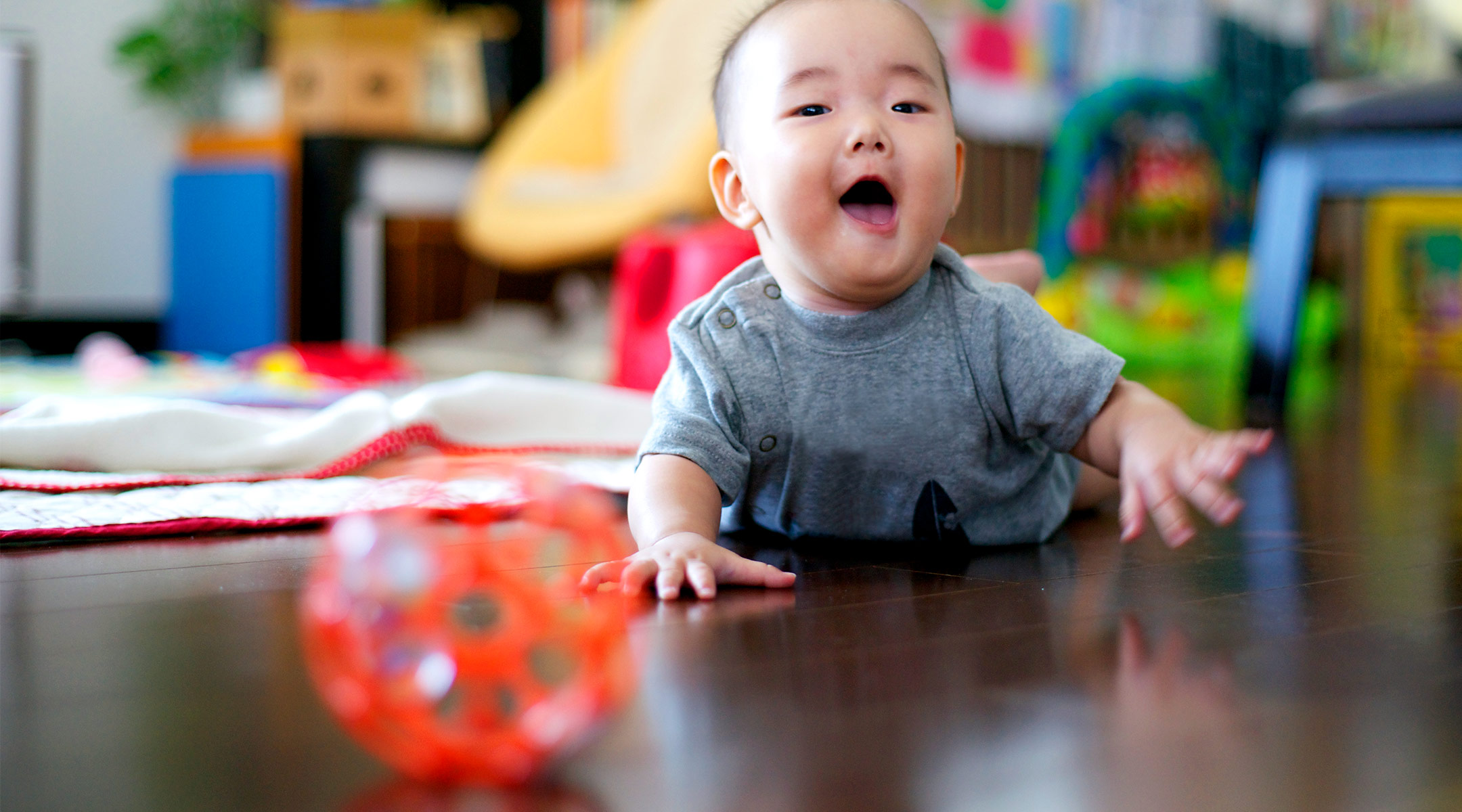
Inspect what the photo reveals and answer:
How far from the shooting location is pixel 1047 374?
3.01 feet

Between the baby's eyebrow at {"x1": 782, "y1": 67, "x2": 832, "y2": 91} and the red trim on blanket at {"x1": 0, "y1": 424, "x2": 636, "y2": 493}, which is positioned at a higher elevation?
the baby's eyebrow at {"x1": 782, "y1": 67, "x2": 832, "y2": 91}

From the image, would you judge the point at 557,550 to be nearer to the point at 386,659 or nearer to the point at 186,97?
the point at 386,659

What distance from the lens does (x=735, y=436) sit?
94cm

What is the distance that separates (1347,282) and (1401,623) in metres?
3.56

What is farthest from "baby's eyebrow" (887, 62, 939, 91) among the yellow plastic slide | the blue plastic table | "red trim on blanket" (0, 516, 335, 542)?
the yellow plastic slide

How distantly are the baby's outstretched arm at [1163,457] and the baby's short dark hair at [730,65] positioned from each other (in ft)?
0.78

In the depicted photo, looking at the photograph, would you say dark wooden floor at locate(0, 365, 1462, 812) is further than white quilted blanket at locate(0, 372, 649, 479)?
No

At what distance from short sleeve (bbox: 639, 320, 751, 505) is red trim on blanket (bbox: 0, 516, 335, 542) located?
28cm

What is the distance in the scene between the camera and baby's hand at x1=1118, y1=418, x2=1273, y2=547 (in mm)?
722

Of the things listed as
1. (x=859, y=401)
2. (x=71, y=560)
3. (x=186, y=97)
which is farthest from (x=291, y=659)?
(x=186, y=97)

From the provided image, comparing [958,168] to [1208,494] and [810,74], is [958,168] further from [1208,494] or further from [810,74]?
[1208,494]

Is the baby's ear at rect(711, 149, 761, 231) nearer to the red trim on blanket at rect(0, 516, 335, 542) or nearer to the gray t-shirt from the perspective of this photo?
the gray t-shirt

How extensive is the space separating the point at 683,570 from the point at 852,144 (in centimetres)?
29

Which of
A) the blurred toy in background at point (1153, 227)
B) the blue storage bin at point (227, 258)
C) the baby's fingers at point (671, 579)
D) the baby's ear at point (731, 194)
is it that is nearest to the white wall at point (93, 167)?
the blue storage bin at point (227, 258)
